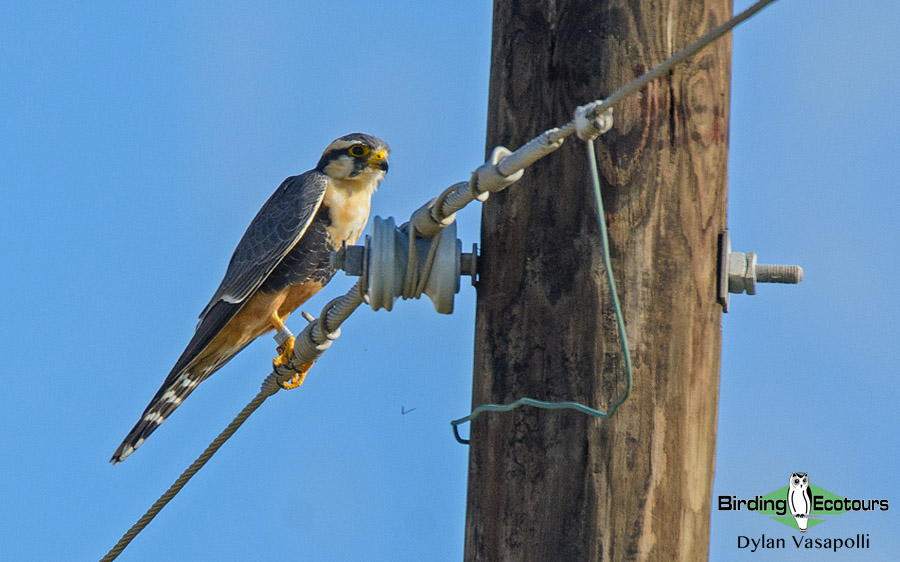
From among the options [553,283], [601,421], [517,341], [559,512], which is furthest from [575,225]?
[559,512]

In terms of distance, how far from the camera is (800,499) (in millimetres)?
2805

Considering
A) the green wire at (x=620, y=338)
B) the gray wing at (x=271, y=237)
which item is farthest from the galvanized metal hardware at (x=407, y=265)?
the gray wing at (x=271, y=237)

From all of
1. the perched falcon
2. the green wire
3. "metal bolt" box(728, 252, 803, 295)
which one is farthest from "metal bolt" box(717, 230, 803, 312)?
the perched falcon

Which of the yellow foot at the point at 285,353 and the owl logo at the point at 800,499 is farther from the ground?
the yellow foot at the point at 285,353

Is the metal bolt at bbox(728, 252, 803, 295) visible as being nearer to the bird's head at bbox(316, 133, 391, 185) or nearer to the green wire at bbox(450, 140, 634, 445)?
the green wire at bbox(450, 140, 634, 445)

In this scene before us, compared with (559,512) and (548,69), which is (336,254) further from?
(559,512)

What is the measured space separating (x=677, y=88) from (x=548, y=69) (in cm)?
28

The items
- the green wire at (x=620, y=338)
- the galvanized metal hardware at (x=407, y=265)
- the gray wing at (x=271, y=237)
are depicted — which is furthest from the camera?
the gray wing at (x=271, y=237)

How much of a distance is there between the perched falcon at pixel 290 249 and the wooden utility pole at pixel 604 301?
347 centimetres

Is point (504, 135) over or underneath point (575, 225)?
over

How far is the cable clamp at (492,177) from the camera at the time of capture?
217cm

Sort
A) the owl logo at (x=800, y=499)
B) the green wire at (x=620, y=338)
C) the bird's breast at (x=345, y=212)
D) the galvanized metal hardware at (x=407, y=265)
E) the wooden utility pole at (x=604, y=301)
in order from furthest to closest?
the bird's breast at (x=345, y=212) → the owl logo at (x=800, y=499) → the galvanized metal hardware at (x=407, y=265) → the wooden utility pole at (x=604, y=301) → the green wire at (x=620, y=338)

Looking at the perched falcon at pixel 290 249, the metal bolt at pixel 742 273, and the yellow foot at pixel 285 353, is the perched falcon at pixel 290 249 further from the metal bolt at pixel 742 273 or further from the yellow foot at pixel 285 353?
the metal bolt at pixel 742 273

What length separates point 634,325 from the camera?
2184 millimetres
